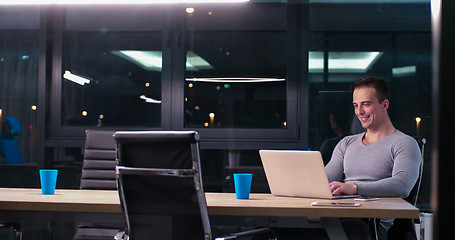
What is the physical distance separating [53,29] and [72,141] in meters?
1.05

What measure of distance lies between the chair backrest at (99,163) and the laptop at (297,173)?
4.19ft

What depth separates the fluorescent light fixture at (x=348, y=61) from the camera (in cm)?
476

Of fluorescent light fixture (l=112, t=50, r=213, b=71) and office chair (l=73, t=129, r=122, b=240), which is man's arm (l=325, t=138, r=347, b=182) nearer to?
office chair (l=73, t=129, r=122, b=240)

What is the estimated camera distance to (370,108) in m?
3.04

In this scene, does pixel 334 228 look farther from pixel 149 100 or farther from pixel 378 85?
pixel 149 100

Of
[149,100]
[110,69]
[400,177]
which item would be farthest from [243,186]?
[110,69]

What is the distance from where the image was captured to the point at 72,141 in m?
4.85

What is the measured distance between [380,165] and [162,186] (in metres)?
1.33

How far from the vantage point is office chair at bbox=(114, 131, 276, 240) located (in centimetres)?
205

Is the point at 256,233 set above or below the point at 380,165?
below

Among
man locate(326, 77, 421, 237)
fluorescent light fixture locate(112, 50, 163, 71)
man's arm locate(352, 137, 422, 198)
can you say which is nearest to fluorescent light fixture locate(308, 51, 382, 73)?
fluorescent light fixture locate(112, 50, 163, 71)

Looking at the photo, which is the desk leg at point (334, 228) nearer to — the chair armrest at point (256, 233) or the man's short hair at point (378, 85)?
the chair armrest at point (256, 233)

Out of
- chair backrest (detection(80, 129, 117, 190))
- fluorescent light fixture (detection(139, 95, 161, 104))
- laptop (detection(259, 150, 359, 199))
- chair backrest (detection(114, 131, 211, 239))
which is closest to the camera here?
chair backrest (detection(114, 131, 211, 239))

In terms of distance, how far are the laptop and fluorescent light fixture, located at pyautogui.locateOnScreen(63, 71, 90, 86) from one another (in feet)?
9.35
